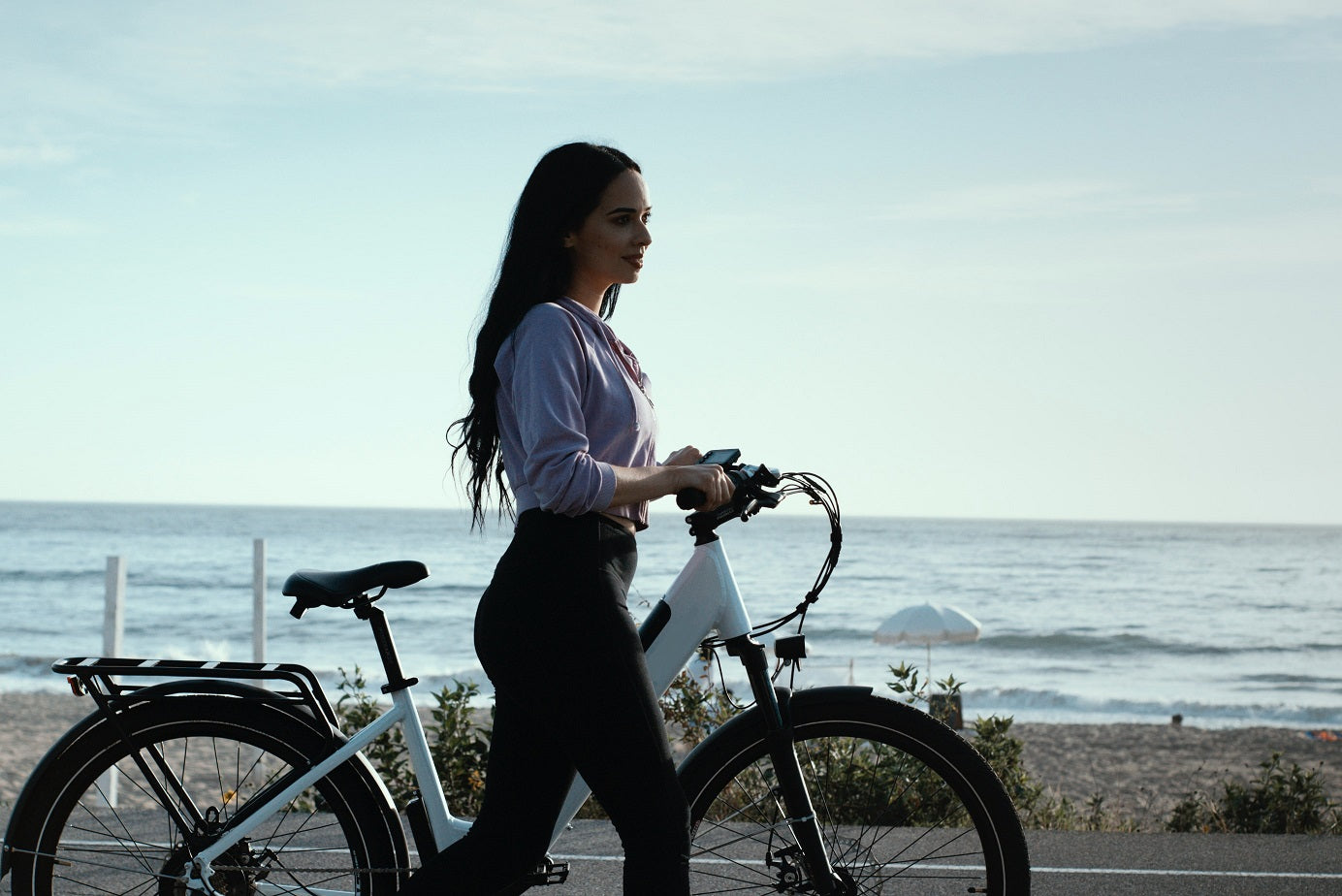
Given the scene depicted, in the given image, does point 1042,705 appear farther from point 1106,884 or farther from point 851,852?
point 851,852

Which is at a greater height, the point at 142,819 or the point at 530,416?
the point at 530,416

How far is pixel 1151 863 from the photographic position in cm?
486

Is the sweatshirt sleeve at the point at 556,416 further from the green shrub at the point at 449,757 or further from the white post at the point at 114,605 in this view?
the white post at the point at 114,605

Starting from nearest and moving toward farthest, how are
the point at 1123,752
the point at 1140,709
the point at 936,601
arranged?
the point at 1123,752 < the point at 1140,709 < the point at 936,601

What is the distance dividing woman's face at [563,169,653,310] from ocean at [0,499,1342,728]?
0.80m

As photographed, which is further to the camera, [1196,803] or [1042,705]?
[1042,705]

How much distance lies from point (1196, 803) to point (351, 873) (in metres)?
4.96

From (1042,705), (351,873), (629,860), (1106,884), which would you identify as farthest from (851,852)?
(1042,705)

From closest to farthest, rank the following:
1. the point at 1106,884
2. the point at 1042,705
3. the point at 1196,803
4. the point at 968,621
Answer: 1. the point at 1106,884
2. the point at 1196,803
3. the point at 968,621
4. the point at 1042,705

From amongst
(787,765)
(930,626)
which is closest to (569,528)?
(787,765)

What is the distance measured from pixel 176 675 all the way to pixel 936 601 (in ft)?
130

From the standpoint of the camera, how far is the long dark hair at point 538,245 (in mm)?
2605

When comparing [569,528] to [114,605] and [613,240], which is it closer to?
[613,240]

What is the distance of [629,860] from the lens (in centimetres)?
253
